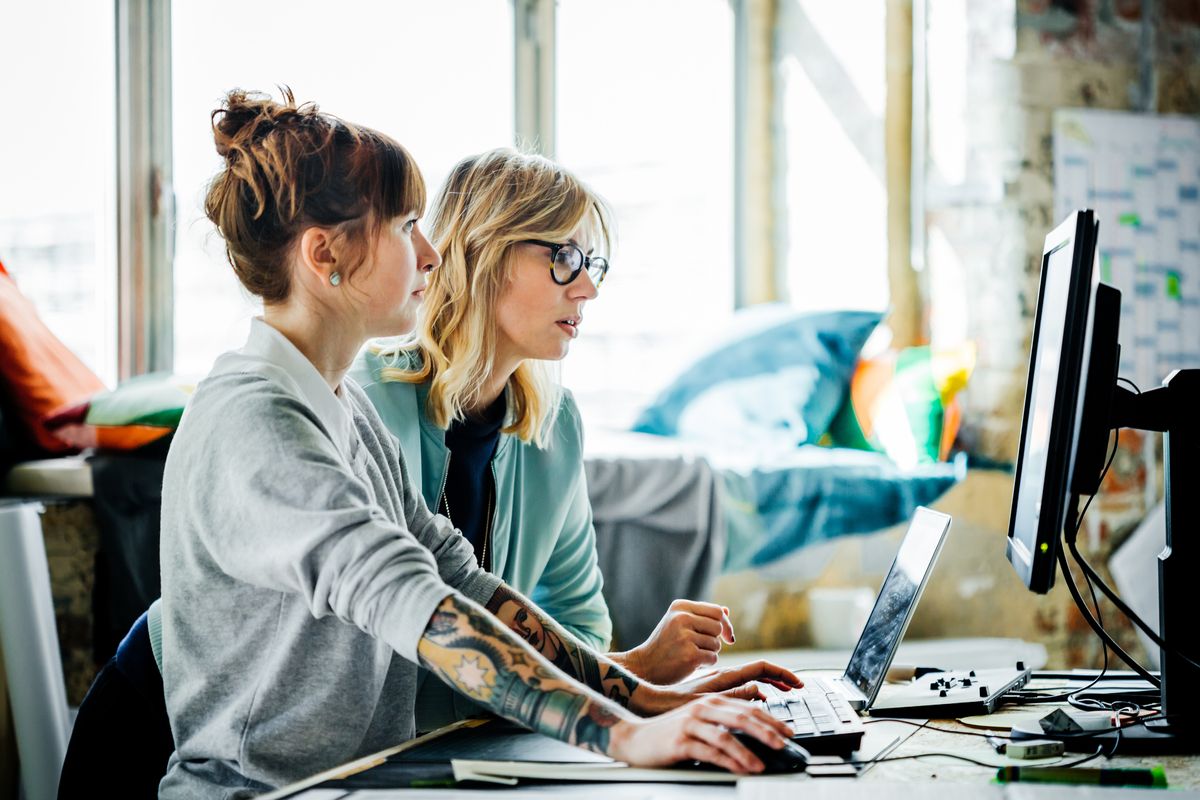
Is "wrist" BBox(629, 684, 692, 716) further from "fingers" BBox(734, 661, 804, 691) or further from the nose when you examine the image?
the nose

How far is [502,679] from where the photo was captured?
Result: 87 cm

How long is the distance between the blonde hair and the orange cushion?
1062 millimetres

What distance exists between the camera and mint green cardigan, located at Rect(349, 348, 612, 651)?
150cm

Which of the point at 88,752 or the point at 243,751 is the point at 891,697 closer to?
the point at 243,751

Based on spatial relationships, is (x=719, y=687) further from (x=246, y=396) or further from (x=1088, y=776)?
(x=246, y=396)

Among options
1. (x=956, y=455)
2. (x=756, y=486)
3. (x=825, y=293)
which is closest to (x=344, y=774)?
(x=756, y=486)

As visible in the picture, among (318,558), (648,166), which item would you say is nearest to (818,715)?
(318,558)

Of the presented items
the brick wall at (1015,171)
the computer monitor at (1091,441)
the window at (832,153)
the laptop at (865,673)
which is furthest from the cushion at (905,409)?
the computer monitor at (1091,441)

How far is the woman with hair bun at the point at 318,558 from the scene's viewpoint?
2.85 feet

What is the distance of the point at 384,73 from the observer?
288 centimetres

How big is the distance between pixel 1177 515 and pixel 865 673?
36 centimetres

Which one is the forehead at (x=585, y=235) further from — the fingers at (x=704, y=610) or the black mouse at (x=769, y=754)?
the black mouse at (x=769, y=754)

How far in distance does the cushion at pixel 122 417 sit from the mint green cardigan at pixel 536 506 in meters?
0.82

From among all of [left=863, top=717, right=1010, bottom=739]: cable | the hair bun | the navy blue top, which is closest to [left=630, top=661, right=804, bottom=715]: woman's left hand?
[left=863, top=717, right=1010, bottom=739]: cable
